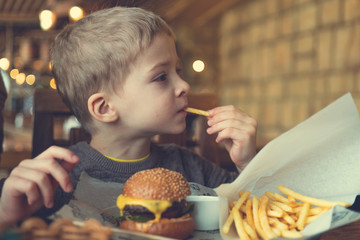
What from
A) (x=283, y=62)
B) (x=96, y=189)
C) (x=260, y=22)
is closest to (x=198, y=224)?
(x=96, y=189)

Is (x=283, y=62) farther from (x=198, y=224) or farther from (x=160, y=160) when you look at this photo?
(x=198, y=224)

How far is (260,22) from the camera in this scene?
6793 mm

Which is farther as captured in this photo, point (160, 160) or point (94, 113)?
point (160, 160)

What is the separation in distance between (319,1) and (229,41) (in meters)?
3.08

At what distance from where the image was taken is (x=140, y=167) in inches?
51.6

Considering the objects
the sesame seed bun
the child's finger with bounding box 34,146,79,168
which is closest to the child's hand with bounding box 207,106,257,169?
the sesame seed bun

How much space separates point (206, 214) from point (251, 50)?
21.0ft

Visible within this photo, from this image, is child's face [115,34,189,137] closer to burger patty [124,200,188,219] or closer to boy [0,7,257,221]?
boy [0,7,257,221]

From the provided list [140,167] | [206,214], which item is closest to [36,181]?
[206,214]

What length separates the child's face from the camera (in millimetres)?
1224

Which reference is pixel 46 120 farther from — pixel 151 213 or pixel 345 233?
pixel 345 233

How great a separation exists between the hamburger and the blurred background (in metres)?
0.76

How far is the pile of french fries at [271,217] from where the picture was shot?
881 millimetres

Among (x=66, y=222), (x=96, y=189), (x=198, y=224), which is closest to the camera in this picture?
(x=66, y=222)
